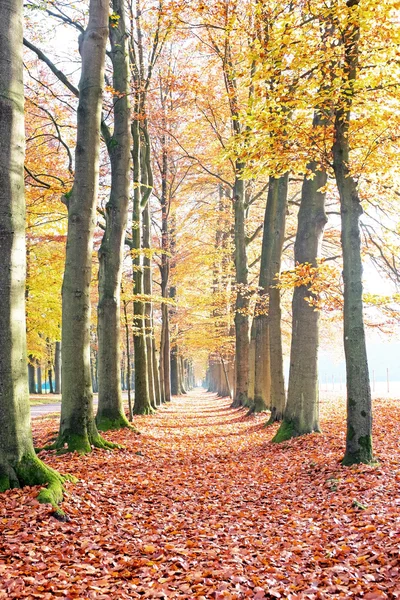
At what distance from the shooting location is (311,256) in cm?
1070

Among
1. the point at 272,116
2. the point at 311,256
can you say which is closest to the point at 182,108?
the point at 311,256

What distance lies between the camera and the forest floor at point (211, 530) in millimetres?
3939

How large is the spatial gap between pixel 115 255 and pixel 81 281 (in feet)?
11.4

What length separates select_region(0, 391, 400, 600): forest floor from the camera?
3939 millimetres

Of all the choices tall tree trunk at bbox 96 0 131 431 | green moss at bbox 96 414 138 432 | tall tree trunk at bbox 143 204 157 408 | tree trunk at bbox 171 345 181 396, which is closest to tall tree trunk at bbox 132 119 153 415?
tall tree trunk at bbox 143 204 157 408

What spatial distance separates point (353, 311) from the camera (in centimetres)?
729

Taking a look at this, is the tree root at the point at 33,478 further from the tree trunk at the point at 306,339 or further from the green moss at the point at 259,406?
the green moss at the point at 259,406

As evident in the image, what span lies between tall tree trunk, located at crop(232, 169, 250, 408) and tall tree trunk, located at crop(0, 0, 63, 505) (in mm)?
11675

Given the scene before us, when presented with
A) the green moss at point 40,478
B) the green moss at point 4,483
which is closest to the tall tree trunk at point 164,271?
the green moss at point 40,478

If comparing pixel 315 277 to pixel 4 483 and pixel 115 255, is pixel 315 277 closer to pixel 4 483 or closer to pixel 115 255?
pixel 115 255

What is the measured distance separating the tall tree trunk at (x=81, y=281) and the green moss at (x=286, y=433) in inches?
153

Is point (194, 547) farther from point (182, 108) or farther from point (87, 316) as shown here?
point (182, 108)

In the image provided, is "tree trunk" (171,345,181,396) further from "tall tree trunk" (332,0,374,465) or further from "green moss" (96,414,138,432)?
"tall tree trunk" (332,0,374,465)

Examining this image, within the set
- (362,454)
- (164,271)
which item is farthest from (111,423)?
(164,271)
